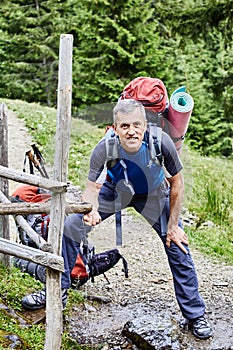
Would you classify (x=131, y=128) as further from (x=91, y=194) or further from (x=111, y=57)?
(x=111, y=57)

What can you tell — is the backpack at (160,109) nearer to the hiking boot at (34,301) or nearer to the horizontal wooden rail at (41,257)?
the horizontal wooden rail at (41,257)

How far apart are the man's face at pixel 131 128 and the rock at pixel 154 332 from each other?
1.47 meters

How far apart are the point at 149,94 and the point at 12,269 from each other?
2.31 meters

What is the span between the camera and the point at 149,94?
13.5 ft

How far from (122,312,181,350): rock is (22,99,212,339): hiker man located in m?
0.21

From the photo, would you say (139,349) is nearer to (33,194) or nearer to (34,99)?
(33,194)

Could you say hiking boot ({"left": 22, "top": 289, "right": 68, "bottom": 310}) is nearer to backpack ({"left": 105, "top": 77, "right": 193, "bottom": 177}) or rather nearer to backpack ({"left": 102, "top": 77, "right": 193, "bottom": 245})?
backpack ({"left": 102, "top": 77, "right": 193, "bottom": 245})

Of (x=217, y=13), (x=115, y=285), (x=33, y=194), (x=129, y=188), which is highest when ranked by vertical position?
(x=217, y=13)

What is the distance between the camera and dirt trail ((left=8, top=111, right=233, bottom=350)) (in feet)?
15.2

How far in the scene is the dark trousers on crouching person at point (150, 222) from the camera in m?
4.30

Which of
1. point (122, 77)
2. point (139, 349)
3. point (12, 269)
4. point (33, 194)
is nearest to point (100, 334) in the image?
point (139, 349)

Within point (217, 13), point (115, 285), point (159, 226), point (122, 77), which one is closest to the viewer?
point (159, 226)

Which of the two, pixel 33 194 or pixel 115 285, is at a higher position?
pixel 33 194

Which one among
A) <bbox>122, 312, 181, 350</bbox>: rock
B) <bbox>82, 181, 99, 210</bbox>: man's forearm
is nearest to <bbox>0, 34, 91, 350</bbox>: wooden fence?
<bbox>82, 181, 99, 210</bbox>: man's forearm
